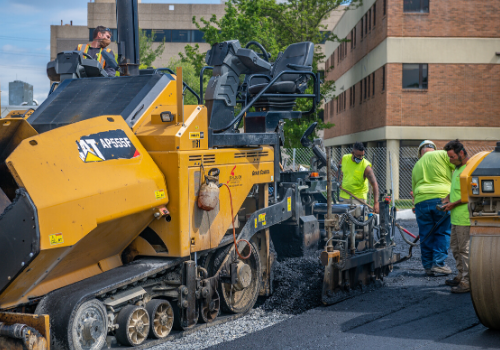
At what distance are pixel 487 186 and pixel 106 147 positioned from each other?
11.0 feet

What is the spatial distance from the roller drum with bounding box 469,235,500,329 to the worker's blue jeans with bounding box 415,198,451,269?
287 centimetres

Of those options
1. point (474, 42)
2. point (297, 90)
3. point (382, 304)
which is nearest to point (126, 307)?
point (382, 304)

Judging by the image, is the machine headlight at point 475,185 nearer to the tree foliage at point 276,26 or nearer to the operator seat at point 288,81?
the operator seat at point 288,81

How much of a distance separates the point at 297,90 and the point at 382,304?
2.82 m

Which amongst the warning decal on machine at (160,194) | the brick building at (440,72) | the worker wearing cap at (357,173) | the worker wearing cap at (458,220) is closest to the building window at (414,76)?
the brick building at (440,72)

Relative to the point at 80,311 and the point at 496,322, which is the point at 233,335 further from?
the point at 496,322

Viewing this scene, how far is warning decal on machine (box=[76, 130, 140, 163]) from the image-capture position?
15.5 feet

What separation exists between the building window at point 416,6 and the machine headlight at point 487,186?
18.5m

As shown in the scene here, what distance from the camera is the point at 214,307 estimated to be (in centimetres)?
595

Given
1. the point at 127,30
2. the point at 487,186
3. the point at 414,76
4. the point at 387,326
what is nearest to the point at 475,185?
the point at 487,186

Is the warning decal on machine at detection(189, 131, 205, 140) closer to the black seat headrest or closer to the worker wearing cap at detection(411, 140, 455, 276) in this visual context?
the black seat headrest

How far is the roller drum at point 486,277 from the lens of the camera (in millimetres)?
5191

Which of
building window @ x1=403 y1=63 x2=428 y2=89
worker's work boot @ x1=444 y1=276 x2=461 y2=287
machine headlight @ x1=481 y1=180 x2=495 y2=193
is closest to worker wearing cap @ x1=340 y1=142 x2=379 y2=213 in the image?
worker's work boot @ x1=444 y1=276 x2=461 y2=287

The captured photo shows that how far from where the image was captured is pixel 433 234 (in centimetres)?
830
